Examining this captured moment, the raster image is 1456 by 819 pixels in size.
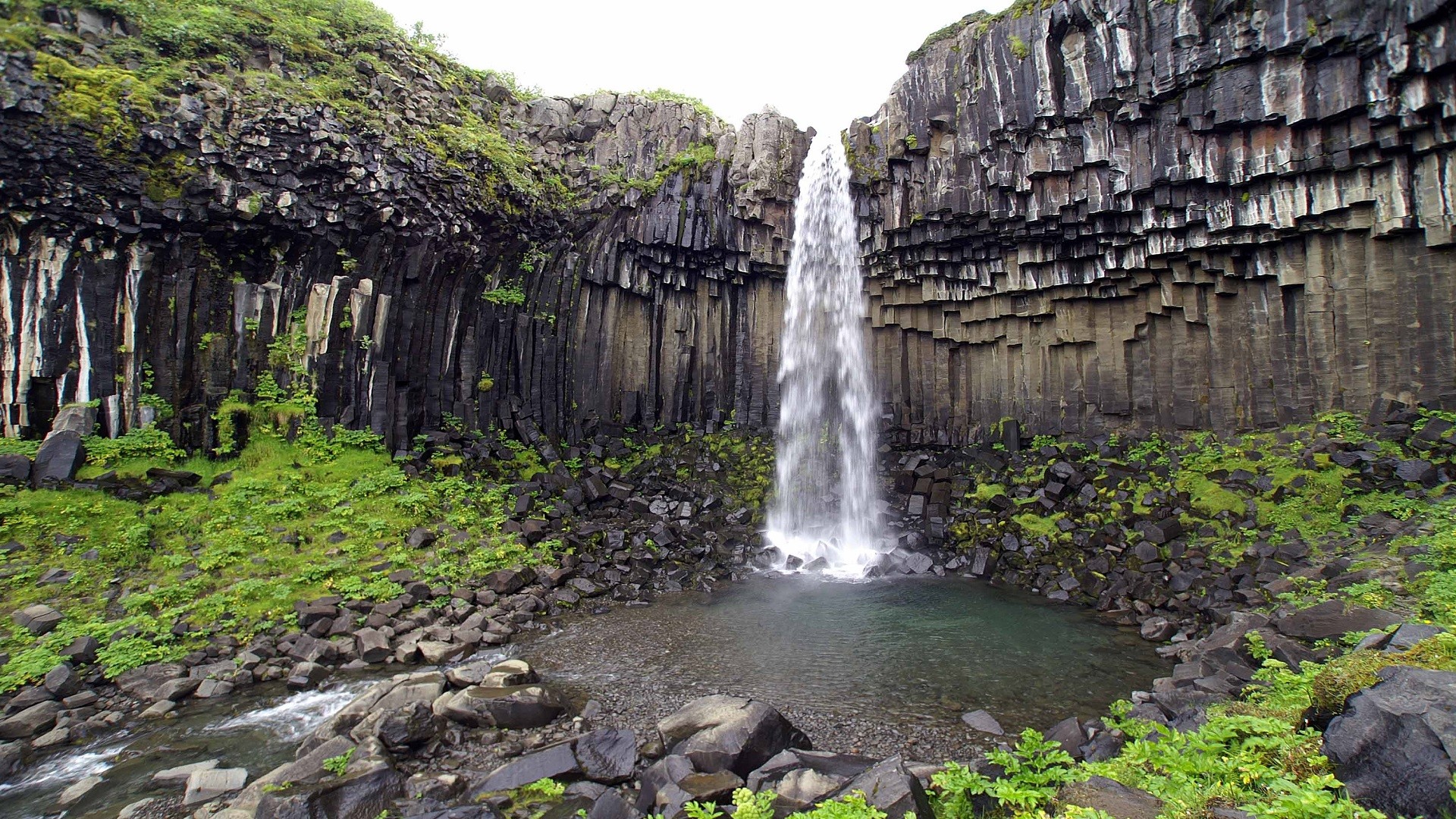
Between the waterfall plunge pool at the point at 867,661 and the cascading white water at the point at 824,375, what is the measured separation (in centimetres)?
543

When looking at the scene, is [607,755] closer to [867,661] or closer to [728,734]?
[728,734]

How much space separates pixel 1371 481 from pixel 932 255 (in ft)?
34.7

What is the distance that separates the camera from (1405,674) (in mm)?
3828

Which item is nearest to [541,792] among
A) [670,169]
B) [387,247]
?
[387,247]

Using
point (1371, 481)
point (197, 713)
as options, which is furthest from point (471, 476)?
point (1371, 481)

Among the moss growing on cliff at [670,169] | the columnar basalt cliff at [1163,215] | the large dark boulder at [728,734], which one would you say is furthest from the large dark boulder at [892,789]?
the moss growing on cliff at [670,169]

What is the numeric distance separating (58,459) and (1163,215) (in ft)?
75.2

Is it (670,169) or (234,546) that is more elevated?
(670,169)

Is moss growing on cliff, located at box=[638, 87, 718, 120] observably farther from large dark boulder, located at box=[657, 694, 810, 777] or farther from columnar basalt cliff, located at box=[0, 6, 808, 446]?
large dark boulder, located at box=[657, 694, 810, 777]

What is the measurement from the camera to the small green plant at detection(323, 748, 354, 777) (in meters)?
6.21

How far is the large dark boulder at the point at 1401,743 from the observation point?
10.2 ft

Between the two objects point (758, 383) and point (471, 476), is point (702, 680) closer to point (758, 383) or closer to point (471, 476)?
point (471, 476)

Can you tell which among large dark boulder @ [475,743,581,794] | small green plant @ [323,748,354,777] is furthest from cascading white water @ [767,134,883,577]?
small green plant @ [323,748,354,777]

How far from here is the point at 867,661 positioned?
9617 millimetres
